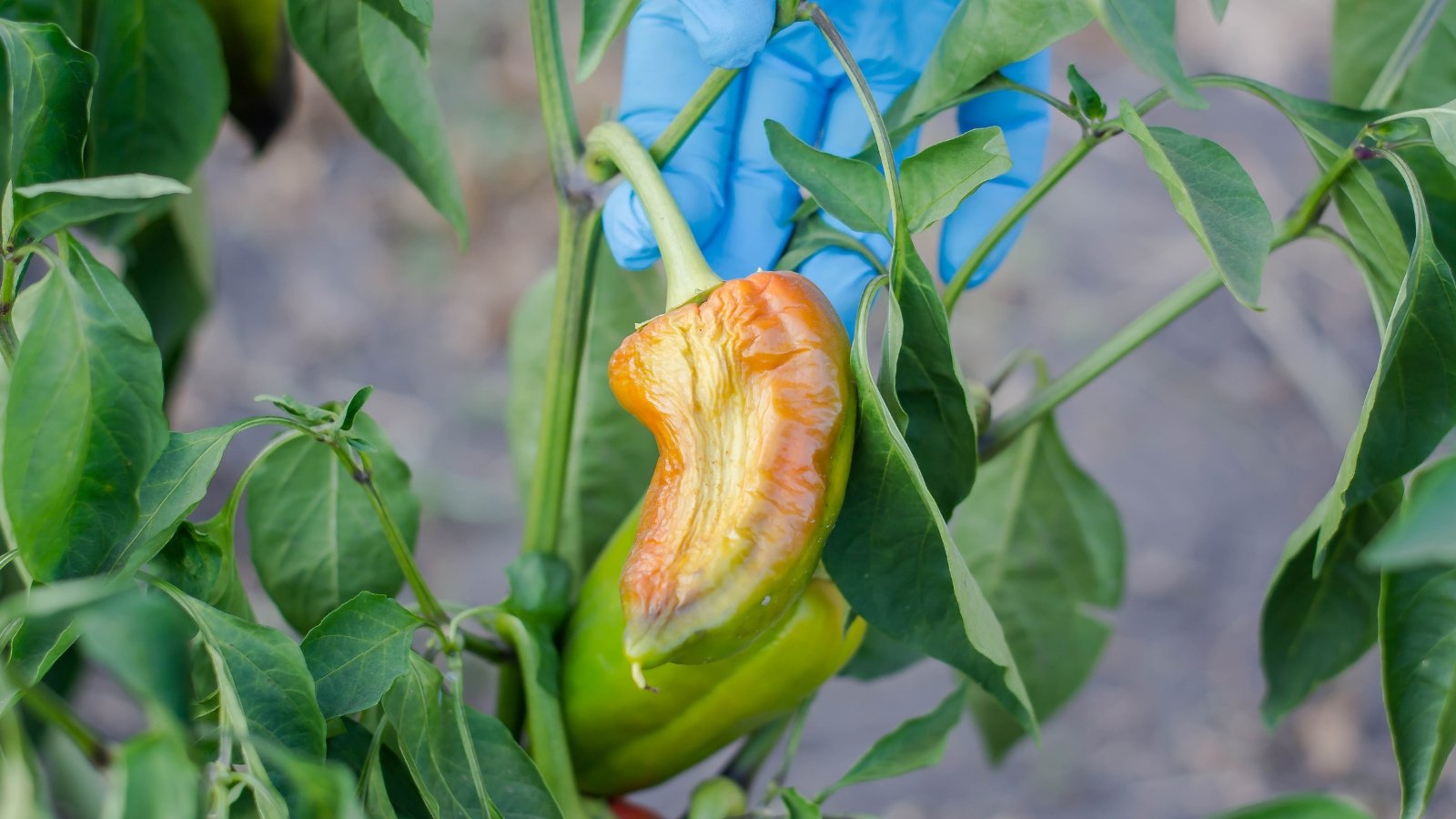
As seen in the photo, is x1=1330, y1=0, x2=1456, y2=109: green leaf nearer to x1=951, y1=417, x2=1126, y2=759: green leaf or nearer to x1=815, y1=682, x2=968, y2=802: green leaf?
x1=951, y1=417, x2=1126, y2=759: green leaf

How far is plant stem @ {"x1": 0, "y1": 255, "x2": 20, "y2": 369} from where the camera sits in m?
0.41

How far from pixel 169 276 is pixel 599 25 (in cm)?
53

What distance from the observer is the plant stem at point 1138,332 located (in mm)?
520

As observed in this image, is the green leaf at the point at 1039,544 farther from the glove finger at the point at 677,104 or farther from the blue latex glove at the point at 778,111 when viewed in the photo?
the glove finger at the point at 677,104

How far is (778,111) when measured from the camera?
678mm

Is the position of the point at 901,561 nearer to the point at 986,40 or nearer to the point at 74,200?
the point at 986,40

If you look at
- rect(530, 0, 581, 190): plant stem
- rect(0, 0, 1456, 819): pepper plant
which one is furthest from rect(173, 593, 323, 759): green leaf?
rect(530, 0, 581, 190): plant stem

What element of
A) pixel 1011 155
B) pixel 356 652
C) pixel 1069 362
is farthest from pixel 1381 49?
pixel 1069 362

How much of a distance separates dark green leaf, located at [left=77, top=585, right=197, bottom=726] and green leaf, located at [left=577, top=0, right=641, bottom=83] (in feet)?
0.91

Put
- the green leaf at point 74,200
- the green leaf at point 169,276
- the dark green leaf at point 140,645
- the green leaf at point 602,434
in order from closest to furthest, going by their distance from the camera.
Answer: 1. the dark green leaf at point 140,645
2. the green leaf at point 74,200
3. the green leaf at point 602,434
4. the green leaf at point 169,276

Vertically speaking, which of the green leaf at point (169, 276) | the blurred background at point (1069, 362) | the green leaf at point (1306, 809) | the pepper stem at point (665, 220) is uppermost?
the pepper stem at point (665, 220)

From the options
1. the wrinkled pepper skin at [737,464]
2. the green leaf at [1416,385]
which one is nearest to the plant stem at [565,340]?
the wrinkled pepper skin at [737,464]

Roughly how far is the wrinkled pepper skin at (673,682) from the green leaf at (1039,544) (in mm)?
140

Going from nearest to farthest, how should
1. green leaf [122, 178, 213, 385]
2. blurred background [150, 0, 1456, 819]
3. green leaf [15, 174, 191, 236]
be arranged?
green leaf [15, 174, 191, 236]
green leaf [122, 178, 213, 385]
blurred background [150, 0, 1456, 819]
